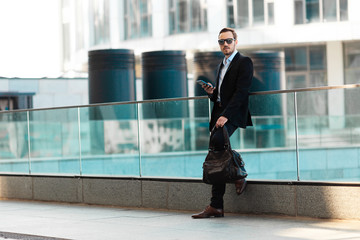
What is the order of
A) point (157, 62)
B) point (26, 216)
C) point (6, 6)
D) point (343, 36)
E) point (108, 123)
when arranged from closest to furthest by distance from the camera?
point (26, 216) < point (108, 123) < point (157, 62) < point (343, 36) < point (6, 6)

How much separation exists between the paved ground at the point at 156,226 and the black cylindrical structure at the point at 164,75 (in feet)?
26.2

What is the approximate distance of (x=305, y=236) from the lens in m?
7.31

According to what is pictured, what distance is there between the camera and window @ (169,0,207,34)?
4578 centimetres

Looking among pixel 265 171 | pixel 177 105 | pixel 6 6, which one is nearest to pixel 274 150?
pixel 265 171

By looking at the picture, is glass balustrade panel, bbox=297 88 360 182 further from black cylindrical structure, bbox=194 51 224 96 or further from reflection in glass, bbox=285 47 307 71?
reflection in glass, bbox=285 47 307 71

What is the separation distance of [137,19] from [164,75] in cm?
3078

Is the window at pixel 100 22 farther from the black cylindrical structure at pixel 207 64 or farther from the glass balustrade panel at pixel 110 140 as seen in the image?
the glass balustrade panel at pixel 110 140

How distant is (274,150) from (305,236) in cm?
542

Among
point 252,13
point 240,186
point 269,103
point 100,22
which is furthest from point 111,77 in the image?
point 100,22

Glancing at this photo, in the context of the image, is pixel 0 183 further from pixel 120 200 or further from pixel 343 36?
pixel 343 36

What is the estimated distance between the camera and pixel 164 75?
18391 mm

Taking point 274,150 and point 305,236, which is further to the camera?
point 274,150

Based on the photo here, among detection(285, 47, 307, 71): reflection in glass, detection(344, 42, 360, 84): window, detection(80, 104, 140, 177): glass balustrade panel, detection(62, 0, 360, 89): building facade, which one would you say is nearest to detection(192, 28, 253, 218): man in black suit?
detection(80, 104, 140, 177): glass balustrade panel

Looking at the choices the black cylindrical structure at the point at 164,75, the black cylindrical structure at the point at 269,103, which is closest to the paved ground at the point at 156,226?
the black cylindrical structure at the point at 269,103
